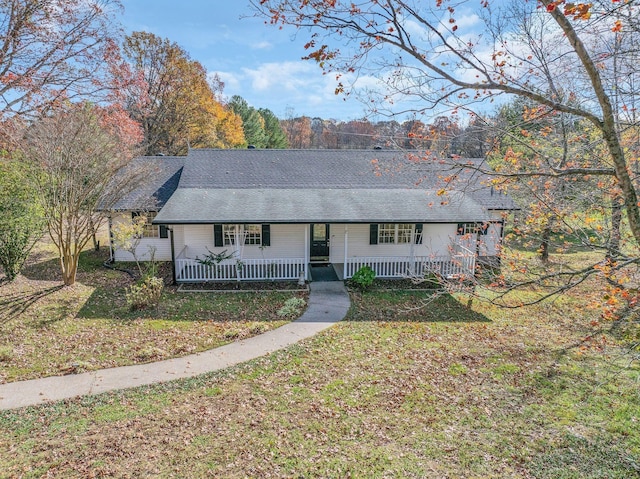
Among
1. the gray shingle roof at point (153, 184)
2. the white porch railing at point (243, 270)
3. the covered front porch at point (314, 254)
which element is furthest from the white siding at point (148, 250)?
the white porch railing at point (243, 270)

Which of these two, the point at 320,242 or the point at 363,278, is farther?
the point at 320,242

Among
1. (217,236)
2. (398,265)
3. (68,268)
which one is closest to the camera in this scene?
(68,268)

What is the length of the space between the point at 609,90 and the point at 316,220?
9.34 m

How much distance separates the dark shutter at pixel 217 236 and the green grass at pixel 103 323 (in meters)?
2.52

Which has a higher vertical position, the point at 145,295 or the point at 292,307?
the point at 145,295

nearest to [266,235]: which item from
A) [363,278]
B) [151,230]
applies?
[363,278]

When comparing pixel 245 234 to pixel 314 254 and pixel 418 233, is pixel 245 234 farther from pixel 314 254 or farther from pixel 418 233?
pixel 418 233

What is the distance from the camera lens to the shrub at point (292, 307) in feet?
37.5

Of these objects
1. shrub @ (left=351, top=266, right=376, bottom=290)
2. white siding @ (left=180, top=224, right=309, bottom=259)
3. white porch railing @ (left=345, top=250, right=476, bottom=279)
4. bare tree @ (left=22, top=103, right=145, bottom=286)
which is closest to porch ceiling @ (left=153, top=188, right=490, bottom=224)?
white siding @ (left=180, top=224, right=309, bottom=259)

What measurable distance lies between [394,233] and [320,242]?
3.11 meters

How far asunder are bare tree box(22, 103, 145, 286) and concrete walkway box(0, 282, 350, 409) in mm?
6279

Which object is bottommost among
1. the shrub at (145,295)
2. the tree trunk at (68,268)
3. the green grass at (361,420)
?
the green grass at (361,420)

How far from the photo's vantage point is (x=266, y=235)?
1520cm

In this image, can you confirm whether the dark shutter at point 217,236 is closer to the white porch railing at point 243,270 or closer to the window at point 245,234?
the window at point 245,234
